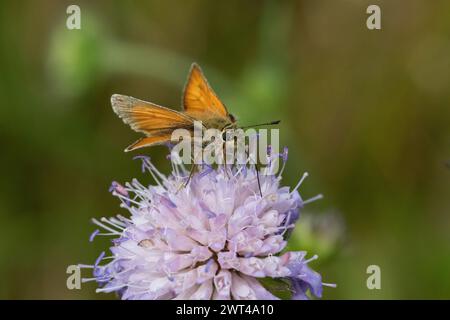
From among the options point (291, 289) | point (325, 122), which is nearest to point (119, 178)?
point (325, 122)

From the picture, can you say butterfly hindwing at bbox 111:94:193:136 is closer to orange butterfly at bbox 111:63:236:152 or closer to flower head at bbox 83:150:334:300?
orange butterfly at bbox 111:63:236:152

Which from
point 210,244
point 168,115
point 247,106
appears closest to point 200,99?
point 168,115

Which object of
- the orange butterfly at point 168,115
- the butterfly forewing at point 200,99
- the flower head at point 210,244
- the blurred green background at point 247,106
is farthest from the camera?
the blurred green background at point 247,106

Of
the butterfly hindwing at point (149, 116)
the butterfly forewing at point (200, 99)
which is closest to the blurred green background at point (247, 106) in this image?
the butterfly forewing at point (200, 99)

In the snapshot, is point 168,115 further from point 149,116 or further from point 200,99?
point 200,99

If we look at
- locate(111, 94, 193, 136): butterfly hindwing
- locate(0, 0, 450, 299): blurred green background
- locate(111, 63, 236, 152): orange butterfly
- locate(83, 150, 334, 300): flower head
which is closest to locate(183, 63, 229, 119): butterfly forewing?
locate(111, 63, 236, 152): orange butterfly

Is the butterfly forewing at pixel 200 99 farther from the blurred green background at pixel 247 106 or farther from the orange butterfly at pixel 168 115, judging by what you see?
the blurred green background at pixel 247 106
